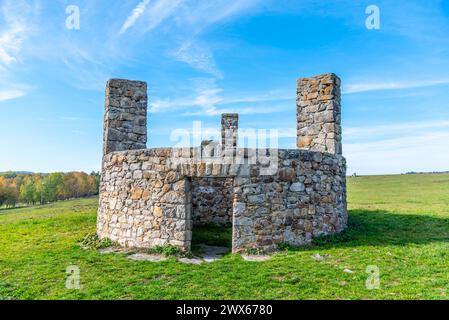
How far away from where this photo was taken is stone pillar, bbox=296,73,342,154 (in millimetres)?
11062

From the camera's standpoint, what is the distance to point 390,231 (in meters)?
10.9

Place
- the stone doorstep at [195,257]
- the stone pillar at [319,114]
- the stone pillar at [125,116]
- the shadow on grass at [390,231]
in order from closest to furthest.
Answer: the stone doorstep at [195,257]
the shadow on grass at [390,231]
the stone pillar at [319,114]
the stone pillar at [125,116]

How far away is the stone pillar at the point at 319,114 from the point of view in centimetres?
1106

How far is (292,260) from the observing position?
302 inches

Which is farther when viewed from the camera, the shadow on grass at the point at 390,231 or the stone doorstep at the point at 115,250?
the shadow on grass at the point at 390,231

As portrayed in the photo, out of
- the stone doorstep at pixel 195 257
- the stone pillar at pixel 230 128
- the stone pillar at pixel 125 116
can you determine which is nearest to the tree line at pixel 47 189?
the stone pillar at pixel 230 128

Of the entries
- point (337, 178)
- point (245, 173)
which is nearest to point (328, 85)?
point (337, 178)

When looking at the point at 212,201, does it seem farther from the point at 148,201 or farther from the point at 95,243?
the point at 95,243

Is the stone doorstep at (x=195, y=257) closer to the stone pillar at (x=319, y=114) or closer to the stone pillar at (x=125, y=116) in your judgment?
the stone pillar at (x=125, y=116)

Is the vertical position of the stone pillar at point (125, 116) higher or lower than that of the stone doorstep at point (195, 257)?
higher

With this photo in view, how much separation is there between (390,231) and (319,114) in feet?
15.5

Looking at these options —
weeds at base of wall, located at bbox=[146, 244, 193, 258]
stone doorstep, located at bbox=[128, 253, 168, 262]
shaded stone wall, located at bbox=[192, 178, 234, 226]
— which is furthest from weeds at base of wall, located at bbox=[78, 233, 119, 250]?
shaded stone wall, located at bbox=[192, 178, 234, 226]

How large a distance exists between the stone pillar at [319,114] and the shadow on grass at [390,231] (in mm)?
2923

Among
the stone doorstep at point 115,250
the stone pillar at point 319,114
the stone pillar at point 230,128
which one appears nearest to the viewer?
the stone doorstep at point 115,250
